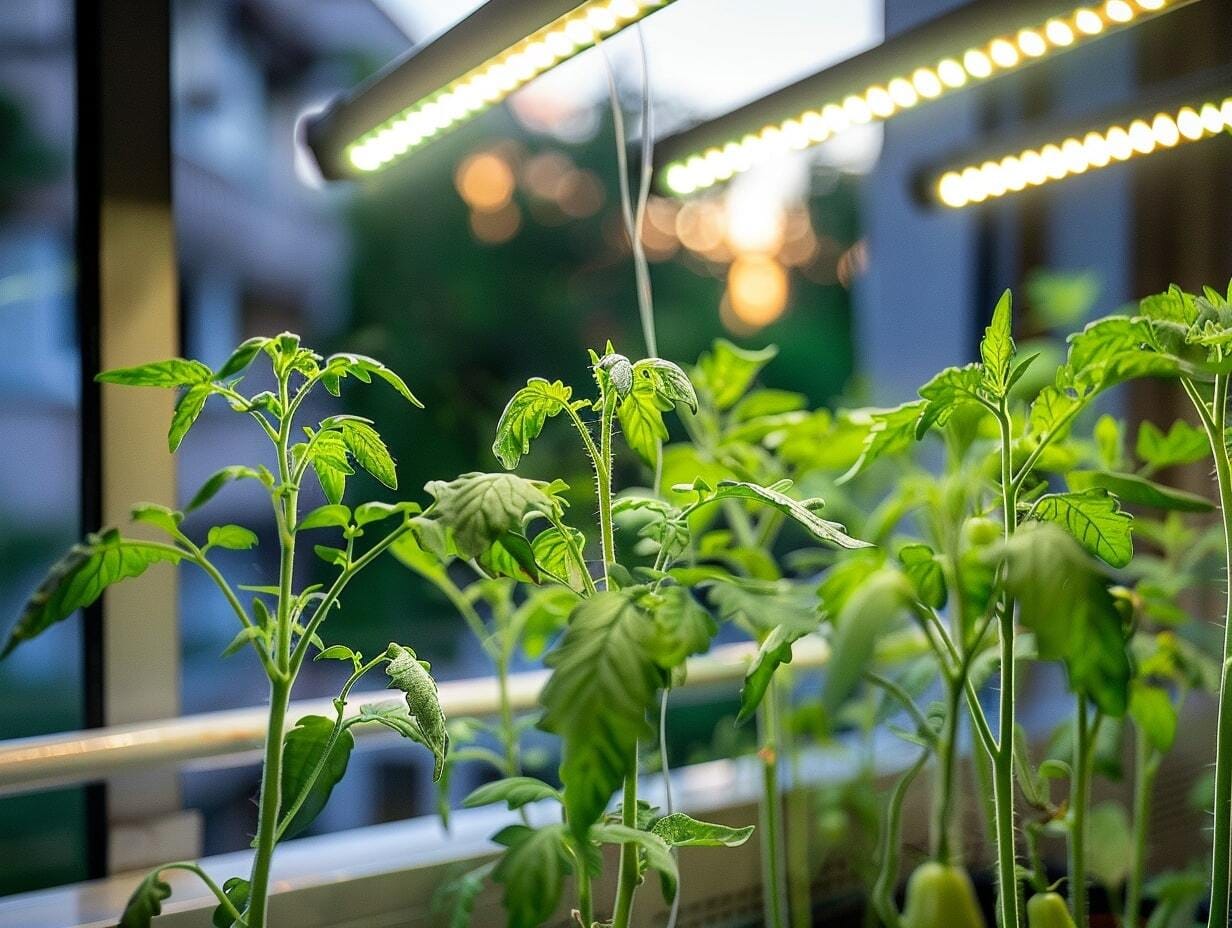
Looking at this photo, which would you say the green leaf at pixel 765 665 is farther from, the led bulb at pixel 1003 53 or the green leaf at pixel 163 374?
the led bulb at pixel 1003 53

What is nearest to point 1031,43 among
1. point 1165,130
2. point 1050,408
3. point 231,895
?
point 1165,130

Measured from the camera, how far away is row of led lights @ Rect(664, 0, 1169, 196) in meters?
0.90

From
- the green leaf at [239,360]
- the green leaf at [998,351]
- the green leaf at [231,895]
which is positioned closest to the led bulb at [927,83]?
the green leaf at [998,351]

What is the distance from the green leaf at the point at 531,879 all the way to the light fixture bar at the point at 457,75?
2.32 feet

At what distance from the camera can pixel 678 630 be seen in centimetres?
60

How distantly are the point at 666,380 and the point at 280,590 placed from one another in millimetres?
353

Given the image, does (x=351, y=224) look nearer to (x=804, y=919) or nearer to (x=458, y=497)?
(x=458, y=497)

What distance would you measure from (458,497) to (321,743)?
10.6 inches

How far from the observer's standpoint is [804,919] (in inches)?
51.8

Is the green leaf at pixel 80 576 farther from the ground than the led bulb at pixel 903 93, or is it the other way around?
the led bulb at pixel 903 93

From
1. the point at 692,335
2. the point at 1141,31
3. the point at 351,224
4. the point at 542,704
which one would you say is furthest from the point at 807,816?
the point at 1141,31

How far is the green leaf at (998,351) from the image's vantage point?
0.73m

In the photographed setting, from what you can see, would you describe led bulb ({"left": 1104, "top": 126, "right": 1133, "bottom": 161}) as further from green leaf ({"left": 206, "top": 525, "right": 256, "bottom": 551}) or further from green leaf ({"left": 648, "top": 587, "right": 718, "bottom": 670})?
green leaf ({"left": 206, "top": 525, "right": 256, "bottom": 551})

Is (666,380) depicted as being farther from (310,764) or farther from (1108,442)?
(1108,442)
